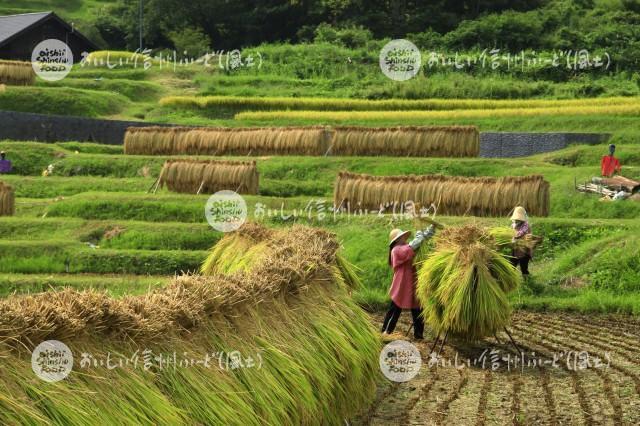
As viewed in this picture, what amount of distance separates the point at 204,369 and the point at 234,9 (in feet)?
201

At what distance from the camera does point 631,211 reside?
27078 mm

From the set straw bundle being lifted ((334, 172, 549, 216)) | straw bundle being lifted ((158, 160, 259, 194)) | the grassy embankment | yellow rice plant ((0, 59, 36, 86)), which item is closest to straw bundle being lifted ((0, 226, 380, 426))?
the grassy embankment

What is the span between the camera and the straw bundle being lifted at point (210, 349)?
25.7 feet

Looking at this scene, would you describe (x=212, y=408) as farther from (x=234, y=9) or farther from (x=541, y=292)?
(x=234, y=9)

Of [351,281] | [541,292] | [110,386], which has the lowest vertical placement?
[541,292]

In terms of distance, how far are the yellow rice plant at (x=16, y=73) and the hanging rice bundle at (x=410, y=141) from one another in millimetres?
17636

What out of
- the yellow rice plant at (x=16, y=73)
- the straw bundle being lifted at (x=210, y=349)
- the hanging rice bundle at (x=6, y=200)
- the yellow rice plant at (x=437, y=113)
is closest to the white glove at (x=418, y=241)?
the straw bundle being lifted at (x=210, y=349)

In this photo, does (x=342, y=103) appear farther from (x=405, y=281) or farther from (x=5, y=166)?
(x=405, y=281)

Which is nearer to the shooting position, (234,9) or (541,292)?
(541,292)

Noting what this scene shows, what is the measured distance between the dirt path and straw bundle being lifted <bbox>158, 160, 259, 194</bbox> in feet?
43.1

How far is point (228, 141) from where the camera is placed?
36188 millimetres

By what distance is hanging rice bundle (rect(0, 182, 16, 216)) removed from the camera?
95.3 ft

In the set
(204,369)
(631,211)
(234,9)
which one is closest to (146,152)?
(631,211)

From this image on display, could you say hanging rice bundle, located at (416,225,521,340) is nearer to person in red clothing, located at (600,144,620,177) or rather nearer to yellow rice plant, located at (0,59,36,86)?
person in red clothing, located at (600,144,620,177)
